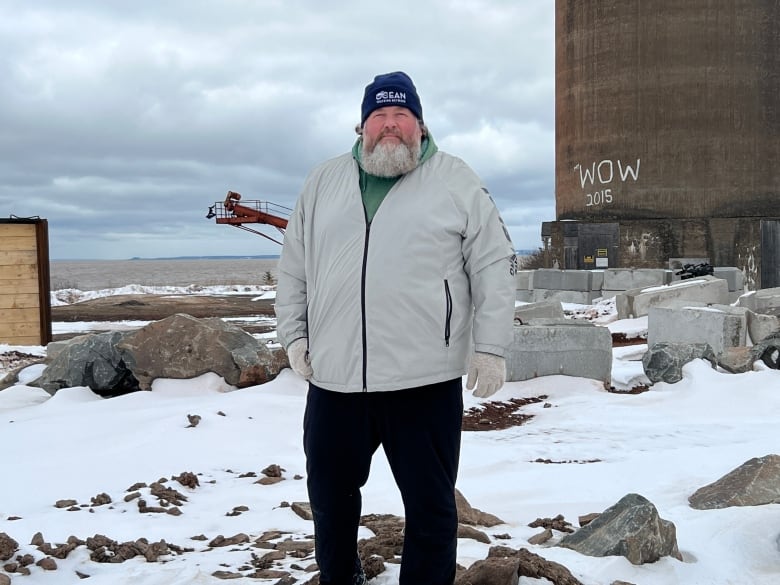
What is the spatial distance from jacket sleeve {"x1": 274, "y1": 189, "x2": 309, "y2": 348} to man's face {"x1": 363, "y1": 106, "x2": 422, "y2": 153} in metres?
0.36

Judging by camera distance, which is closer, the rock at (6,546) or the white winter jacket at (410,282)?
the white winter jacket at (410,282)

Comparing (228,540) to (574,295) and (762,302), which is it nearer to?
(762,302)

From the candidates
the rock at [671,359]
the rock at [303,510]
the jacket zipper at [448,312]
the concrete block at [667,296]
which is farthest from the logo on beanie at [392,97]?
the concrete block at [667,296]

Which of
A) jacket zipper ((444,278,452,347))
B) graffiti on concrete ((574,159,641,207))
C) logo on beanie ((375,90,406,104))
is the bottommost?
jacket zipper ((444,278,452,347))

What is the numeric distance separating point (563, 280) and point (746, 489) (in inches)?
614

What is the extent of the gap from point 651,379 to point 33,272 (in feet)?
29.7

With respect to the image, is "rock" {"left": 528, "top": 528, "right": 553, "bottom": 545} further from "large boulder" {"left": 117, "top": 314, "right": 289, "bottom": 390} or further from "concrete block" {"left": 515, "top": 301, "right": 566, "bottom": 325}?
"concrete block" {"left": 515, "top": 301, "right": 566, "bottom": 325}

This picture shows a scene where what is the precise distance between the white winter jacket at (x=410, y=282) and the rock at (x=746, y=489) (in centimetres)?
215

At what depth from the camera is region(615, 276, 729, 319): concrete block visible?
47.7 ft

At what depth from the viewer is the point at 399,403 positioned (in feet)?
9.03

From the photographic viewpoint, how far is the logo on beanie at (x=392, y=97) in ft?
9.47

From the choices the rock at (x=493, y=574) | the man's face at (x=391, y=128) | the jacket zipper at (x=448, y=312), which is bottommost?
the rock at (x=493, y=574)

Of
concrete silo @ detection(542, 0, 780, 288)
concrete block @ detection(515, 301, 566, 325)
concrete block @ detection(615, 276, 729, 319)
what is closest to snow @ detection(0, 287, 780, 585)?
concrete block @ detection(515, 301, 566, 325)

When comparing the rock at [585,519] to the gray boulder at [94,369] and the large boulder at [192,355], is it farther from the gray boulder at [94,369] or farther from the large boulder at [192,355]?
the gray boulder at [94,369]
